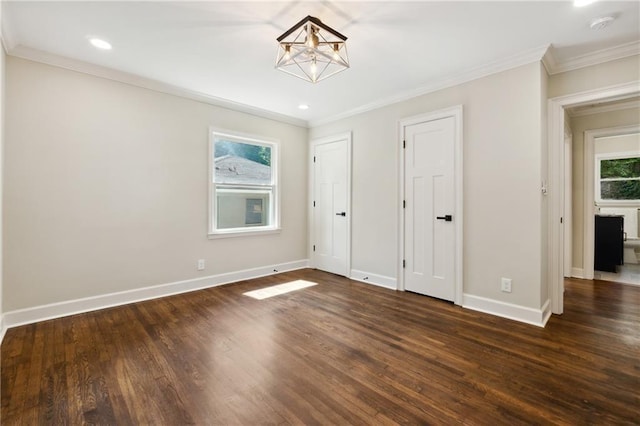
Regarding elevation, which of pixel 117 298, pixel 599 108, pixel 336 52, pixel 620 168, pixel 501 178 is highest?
pixel 599 108

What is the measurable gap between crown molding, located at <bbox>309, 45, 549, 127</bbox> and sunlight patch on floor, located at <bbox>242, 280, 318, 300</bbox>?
269cm

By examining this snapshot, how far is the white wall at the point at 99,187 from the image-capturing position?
2684 millimetres

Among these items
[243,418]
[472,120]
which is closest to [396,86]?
[472,120]

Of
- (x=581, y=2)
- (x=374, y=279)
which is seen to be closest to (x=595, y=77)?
(x=581, y=2)

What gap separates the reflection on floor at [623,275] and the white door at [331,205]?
3935 mm

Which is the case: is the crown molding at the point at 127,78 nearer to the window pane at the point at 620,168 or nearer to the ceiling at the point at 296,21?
the ceiling at the point at 296,21

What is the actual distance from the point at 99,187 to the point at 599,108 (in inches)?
256

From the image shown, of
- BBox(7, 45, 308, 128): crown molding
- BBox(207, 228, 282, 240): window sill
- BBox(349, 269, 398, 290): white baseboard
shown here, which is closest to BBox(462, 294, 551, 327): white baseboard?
BBox(349, 269, 398, 290): white baseboard

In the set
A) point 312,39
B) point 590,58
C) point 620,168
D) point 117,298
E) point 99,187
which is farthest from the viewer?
point 620,168

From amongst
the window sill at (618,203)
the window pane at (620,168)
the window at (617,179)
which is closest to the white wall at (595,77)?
the window at (617,179)

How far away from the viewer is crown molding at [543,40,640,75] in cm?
253

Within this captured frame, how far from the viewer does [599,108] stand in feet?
12.9

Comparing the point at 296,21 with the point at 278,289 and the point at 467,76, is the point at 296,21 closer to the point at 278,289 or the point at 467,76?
the point at 467,76

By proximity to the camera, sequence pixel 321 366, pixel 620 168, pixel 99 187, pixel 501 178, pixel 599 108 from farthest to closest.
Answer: pixel 620 168
pixel 599 108
pixel 99 187
pixel 501 178
pixel 321 366
